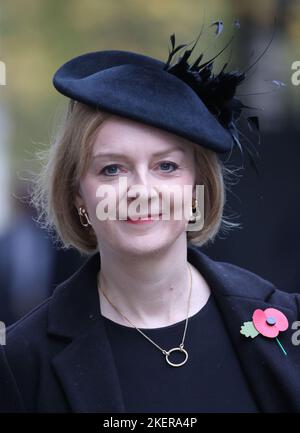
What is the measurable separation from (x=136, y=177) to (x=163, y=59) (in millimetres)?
2819

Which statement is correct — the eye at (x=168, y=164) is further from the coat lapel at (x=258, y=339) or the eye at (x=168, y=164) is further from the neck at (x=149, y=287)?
the coat lapel at (x=258, y=339)

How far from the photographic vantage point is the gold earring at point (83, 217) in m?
2.46

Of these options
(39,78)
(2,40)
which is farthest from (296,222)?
(2,40)

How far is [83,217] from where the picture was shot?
8.21 feet

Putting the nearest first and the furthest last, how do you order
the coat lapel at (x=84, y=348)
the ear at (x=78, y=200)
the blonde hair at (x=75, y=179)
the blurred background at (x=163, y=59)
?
1. the coat lapel at (x=84, y=348)
2. the blonde hair at (x=75, y=179)
3. the ear at (x=78, y=200)
4. the blurred background at (x=163, y=59)

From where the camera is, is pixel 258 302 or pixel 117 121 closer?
pixel 117 121

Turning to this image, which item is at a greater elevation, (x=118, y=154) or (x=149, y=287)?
(x=118, y=154)

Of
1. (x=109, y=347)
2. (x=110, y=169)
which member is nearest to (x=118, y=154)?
(x=110, y=169)

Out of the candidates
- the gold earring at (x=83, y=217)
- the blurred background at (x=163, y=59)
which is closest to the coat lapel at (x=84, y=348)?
the gold earring at (x=83, y=217)

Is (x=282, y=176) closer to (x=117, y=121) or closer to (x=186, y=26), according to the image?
(x=186, y=26)

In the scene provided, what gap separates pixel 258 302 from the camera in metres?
2.46

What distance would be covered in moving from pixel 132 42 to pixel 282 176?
50.5 inches

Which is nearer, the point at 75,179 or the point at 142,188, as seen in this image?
the point at 142,188

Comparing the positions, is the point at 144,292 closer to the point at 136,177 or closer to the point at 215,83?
the point at 136,177
